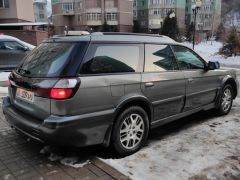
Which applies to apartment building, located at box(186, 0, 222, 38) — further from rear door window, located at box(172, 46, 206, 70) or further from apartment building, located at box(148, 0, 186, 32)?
rear door window, located at box(172, 46, 206, 70)

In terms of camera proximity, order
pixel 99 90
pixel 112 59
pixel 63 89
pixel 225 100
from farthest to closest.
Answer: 1. pixel 225 100
2. pixel 112 59
3. pixel 99 90
4. pixel 63 89

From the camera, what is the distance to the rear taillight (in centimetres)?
351

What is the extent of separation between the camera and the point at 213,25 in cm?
7388

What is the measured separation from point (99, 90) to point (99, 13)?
68233mm

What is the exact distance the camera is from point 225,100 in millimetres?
6199

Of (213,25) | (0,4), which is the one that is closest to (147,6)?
(213,25)

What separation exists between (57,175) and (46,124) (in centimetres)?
62

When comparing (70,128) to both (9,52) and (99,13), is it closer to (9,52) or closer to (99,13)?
(9,52)

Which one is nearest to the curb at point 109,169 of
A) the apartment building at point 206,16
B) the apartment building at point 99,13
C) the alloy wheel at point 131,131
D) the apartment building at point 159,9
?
the alloy wheel at point 131,131

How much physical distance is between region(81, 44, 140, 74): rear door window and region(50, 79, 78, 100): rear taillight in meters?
0.24

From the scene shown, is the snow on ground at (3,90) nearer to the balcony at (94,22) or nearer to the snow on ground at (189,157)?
the snow on ground at (189,157)

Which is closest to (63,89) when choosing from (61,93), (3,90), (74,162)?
(61,93)

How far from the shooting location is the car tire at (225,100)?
6051 millimetres

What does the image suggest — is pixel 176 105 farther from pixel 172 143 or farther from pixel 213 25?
pixel 213 25
